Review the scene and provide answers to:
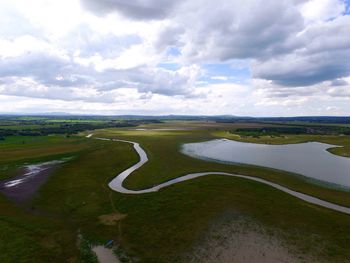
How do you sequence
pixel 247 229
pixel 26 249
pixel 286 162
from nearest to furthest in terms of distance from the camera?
pixel 26 249
pixel 247 229
pixel 286 162

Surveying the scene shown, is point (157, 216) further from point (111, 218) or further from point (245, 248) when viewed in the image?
point (245, 248)

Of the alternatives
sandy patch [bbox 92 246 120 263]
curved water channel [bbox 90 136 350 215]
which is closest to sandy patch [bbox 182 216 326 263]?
sandy patch [bbox 92 246 120 263]

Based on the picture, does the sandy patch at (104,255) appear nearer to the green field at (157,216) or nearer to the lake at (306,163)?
the green field at (157,216)

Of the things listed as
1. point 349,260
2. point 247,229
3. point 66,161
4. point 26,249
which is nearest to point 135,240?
point 26,249

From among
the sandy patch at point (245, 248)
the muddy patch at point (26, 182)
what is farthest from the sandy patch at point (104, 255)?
the muddy patch at point (26, 182)

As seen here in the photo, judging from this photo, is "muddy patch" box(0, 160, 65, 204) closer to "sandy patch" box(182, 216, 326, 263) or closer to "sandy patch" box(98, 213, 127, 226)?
"sandy patch" box(98, 213, 127, 226)

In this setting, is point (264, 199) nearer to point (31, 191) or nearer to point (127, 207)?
point (127, 207)
